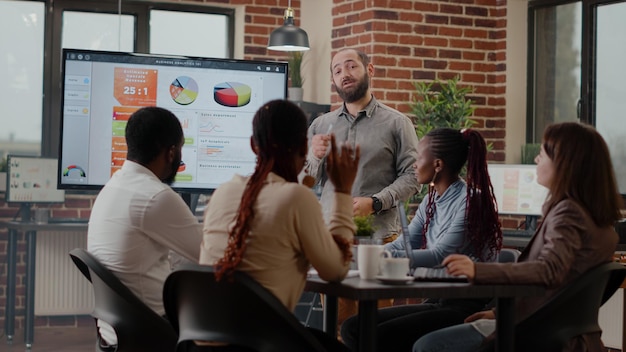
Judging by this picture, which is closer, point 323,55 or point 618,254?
point 618,254

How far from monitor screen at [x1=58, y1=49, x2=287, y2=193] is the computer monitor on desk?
2227 millimetres

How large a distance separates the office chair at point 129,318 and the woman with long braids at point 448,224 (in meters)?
0.75

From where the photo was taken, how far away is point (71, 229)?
244 inches

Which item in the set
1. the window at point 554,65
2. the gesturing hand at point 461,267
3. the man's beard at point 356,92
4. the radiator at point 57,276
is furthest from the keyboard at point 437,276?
the radiator at point 57,276

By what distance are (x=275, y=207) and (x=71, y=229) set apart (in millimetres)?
4085

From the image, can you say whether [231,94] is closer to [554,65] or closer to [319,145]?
[319,145]

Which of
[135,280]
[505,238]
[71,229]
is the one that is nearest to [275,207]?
[135,280]

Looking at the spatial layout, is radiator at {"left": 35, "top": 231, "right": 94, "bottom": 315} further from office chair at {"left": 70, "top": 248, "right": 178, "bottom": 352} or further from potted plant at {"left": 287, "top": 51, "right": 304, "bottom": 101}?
office chair at {"left": 70, "top": 248, "right": 178, "bottom": 352}

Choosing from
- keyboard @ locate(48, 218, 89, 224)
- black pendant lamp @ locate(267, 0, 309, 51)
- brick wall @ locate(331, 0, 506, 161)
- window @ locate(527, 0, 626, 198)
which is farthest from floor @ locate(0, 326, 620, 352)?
black pendant lamp @ locate(267, 0, 309, 51)

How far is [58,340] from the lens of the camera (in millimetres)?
6480

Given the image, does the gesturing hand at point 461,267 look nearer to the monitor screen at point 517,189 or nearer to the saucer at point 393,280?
the saucer at point 393,280

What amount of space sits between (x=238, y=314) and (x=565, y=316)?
0.97m

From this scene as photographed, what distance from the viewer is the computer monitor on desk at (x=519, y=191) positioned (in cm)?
591

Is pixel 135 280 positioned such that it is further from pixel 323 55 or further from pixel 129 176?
pixel 323 55
